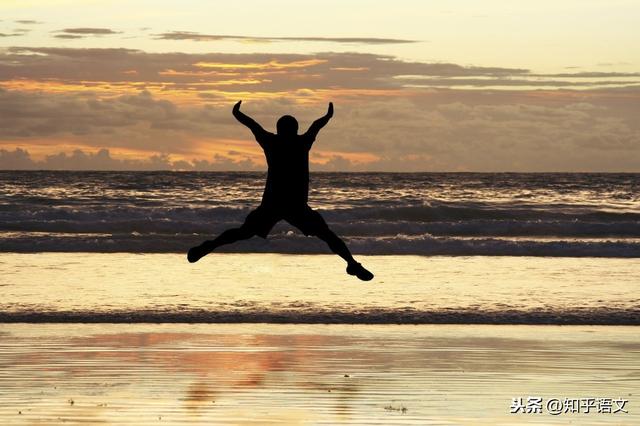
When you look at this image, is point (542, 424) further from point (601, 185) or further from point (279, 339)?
point (601, 185)

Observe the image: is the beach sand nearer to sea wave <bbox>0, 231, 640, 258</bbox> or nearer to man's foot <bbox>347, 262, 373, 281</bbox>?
man's foot <bbox>347, 262, 373, 281</bbox>

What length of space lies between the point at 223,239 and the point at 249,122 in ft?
3.89

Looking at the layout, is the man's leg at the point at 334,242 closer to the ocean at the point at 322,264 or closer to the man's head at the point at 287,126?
the man's head at the point at 287,126

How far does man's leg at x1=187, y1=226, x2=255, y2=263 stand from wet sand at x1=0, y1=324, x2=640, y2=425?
1.78 meters

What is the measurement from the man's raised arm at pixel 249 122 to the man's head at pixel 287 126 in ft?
0.52

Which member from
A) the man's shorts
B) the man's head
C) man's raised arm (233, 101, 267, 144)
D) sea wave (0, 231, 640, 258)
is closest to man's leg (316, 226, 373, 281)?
the man's shorts

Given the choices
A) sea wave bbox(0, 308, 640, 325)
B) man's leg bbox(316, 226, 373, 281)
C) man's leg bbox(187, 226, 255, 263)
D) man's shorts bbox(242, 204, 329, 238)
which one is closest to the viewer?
man's shorts bbox(242, 204, 329, 238)

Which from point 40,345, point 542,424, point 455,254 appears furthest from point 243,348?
point 455,254

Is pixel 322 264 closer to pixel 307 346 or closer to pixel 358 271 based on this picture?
pixel 307 346

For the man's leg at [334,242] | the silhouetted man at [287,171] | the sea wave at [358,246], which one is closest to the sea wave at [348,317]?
the man's leg at [334,242]

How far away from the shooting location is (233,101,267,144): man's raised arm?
346 inches

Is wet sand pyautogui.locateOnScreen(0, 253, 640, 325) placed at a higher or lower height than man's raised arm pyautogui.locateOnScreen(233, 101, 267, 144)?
lower

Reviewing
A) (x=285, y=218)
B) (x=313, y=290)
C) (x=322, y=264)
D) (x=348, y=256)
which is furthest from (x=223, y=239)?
(x=322, y=264)

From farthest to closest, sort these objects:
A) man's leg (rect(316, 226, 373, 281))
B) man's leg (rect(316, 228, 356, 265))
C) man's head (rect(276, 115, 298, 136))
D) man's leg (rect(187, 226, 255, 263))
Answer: man's leg (rect(316, 226, 373, 281)) → man's leg (rect(316, 228, 356, 265)) → man's leg (rect(187, 226, 255, 263)) → man's head (rect(276, 115, 298, 136))
